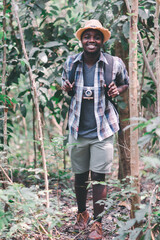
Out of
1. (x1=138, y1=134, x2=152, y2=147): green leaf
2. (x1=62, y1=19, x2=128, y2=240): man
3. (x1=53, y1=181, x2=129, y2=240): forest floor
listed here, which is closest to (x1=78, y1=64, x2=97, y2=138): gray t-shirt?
(x1=62, y1=19, x2=128, y2=240): man

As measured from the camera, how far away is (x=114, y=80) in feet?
9.37

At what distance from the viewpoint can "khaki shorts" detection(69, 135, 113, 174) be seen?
273 cm

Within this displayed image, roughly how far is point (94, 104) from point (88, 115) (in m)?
0.12

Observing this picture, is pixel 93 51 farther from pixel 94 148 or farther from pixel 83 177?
pixel 83 177

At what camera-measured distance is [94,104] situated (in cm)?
275

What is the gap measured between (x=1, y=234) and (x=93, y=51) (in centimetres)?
165

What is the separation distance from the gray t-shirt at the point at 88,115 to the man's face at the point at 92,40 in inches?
6.1

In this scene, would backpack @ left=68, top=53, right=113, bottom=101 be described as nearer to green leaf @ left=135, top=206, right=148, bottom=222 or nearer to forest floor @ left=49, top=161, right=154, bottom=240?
forest floor @ left=49, top=161, right=154, bottom=240

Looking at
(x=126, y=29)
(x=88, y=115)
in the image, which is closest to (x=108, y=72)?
(x=88, y=115)

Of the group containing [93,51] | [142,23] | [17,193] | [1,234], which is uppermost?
[142,23]

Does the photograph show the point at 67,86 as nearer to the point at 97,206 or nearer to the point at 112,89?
the point at 112,89

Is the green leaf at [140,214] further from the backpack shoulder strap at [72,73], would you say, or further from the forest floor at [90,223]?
the backpack shoulder strap at [72,73]

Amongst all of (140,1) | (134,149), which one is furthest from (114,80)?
(140,1)

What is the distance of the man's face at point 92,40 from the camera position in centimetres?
275
